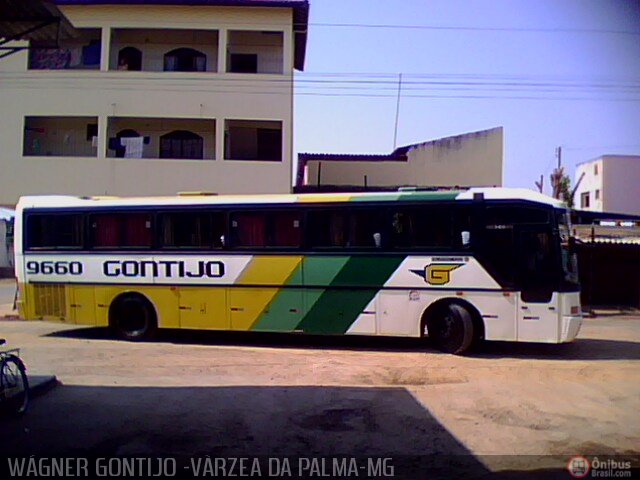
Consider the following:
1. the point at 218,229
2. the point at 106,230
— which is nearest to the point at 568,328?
the point at 218,229

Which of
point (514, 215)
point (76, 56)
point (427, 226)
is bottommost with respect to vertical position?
point (427, 226)

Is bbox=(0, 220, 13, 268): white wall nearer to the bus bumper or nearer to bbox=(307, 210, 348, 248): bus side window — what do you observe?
bbox=(307, 210, 348, 248): bus side window

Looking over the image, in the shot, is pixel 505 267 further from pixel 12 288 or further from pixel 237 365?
pixel 12 288

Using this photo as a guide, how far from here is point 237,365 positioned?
1038 cm

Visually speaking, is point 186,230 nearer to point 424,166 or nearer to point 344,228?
point 344,228

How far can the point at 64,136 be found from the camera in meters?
28.9

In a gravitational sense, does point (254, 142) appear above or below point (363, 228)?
above

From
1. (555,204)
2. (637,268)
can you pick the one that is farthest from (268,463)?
(637,268)

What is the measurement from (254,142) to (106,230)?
55.4ft

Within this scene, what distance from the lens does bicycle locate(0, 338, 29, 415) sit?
682 cm

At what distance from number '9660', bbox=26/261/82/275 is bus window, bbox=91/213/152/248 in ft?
2.06

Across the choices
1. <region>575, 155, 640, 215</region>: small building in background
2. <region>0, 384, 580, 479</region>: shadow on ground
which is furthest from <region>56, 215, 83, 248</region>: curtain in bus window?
<region>575, 155, 640, 215</region>: small building in background

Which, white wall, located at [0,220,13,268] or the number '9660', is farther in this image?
white wall, located at [0,220,13,268]

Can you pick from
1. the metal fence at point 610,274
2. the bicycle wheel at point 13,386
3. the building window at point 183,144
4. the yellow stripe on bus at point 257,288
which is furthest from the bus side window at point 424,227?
the building window at point 183,144
